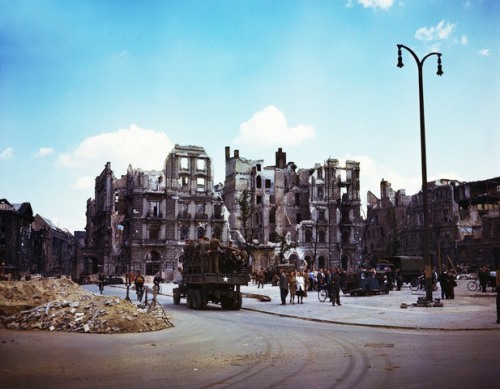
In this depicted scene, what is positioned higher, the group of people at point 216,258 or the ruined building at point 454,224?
the ruined building at point 454,224

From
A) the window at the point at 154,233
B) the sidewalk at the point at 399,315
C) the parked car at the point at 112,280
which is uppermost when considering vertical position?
the window at the point at 154,233

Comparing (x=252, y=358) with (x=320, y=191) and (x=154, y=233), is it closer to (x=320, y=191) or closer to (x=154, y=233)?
(x=154, y=233)

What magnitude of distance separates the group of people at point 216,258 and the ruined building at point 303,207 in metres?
59.5

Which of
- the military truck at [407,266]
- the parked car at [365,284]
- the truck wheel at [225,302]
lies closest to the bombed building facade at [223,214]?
the military truck at [407,266]

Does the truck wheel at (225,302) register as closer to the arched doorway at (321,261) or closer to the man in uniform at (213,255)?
the man in uniform at (213,255)

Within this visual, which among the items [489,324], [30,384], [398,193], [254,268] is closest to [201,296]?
[489,324]

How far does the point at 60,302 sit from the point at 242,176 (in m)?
72.6

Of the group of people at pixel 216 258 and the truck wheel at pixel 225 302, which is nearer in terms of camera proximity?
the group of people at pixel 216 258

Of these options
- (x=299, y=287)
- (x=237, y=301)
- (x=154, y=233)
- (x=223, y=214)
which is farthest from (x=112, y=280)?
(x=237, y=301)

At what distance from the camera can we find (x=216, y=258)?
2416cm

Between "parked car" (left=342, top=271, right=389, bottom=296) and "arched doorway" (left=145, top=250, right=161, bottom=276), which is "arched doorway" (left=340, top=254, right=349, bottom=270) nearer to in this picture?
"arched doorway" (left=145, top=250, right=161, bottom=276)

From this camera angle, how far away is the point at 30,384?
328 inches

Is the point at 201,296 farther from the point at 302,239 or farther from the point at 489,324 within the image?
the point at 302,239

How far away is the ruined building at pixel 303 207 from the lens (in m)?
86.4
